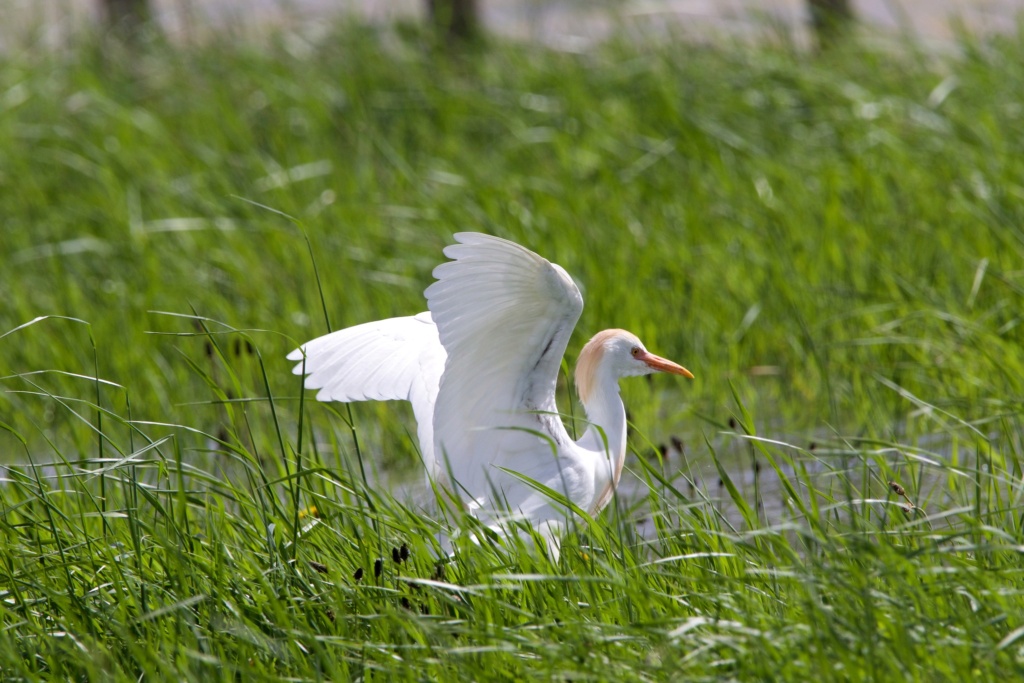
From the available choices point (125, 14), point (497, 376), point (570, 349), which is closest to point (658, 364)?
point (497, 376)

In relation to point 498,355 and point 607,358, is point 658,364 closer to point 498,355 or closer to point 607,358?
point 607,358

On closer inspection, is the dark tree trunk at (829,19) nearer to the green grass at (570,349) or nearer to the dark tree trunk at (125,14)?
the green grass at (570,349)

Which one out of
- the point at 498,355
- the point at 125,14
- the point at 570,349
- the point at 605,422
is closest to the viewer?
the point at 498,355

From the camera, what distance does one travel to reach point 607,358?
346 cm

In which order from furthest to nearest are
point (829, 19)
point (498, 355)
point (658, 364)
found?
point (829, 19) → point (658, 364) → point (498, 355)

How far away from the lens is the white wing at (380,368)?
11.6ft

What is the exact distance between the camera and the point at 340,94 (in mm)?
7605

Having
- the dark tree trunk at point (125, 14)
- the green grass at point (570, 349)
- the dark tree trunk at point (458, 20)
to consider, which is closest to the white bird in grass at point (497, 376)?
the green grass at point (570, 349)

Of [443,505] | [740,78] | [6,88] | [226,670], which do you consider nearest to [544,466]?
[443,505]

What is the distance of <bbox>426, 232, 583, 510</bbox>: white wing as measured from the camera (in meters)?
2.91

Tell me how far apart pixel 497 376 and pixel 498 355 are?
62 millimetres

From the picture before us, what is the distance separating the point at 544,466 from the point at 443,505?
0.46 m

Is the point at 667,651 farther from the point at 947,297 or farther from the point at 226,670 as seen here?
the point at 947,297

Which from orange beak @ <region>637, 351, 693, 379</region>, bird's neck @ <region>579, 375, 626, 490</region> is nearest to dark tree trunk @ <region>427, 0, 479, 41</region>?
orange beak @ <region>637, 351, 693, 379</region>
